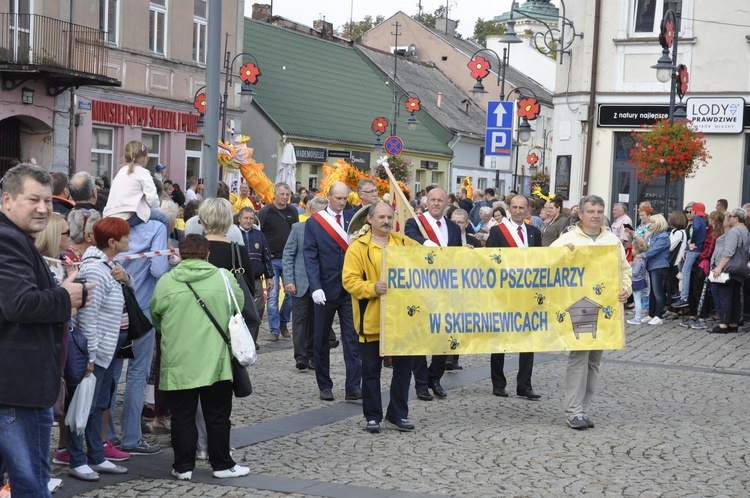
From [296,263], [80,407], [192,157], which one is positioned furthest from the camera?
[192,157]

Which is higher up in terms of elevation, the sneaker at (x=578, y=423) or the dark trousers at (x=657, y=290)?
the dark trousers at (x=657, y=290)

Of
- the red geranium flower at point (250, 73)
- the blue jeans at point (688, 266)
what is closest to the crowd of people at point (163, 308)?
the blue jeans at point (688, 266)

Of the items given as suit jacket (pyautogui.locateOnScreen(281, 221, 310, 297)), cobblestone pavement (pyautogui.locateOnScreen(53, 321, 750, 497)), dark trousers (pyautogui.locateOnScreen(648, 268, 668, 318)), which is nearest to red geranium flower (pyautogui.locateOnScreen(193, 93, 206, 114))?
dark trousers (pyautogui.locateOnScreen(648, 268, 668, 318))

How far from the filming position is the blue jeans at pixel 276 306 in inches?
586

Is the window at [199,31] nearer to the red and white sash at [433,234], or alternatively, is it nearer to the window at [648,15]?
the window at [648,15]

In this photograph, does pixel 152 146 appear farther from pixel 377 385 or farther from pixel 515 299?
pixel 377 385

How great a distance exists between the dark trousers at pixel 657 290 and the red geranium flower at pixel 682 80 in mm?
6702

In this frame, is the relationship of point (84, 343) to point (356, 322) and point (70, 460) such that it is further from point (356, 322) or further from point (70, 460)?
A: point (356, 322)

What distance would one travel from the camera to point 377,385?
9.13 metres

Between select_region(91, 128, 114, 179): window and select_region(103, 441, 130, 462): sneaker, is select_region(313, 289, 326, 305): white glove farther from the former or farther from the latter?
select_region(91, 128, 114, 179): window

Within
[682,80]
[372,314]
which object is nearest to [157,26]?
[682,80]

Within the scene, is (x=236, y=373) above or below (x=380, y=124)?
below

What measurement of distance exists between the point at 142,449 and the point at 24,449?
3152 millimetres

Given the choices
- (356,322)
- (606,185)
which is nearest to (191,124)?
(606,185)
